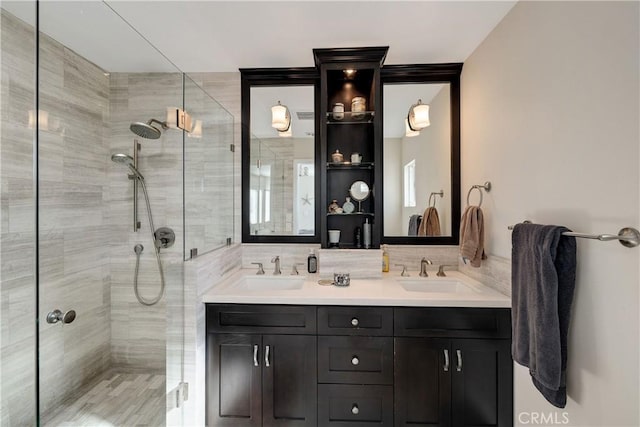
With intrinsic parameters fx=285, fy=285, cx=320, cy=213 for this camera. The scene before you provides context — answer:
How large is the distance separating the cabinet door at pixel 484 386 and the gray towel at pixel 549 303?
34cm

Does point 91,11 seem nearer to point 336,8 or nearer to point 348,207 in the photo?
point 336,8

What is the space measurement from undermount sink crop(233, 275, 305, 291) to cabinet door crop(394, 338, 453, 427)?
87 centimetres

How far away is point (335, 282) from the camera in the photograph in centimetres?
195

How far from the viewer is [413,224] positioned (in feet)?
7.64

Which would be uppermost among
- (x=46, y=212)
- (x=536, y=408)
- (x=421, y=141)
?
(x=421, y=141)

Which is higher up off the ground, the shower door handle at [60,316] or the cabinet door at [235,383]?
the shower door handle at [60,316]

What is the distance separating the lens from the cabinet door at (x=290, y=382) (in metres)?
1.65

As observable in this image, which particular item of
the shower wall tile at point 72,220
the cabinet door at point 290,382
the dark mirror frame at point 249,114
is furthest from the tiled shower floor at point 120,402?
the dark mirror frame at point 249,114

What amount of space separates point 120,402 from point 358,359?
1506mm

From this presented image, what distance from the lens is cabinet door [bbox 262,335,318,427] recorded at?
1.65 m

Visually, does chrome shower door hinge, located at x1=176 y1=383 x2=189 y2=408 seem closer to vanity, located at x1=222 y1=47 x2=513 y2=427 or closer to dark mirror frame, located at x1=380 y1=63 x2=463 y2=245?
vanity, located at x1=222 y1=47 x2=513 y2=427

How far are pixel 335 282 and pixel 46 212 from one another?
157cm

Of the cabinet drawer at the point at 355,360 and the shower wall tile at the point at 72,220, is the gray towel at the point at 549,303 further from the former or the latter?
the shower wall tile at the point at 72,220

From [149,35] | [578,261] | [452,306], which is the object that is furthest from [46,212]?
[578,261]
